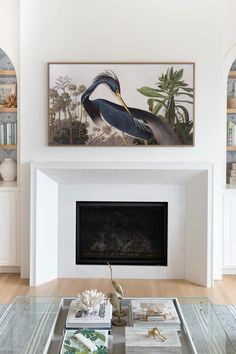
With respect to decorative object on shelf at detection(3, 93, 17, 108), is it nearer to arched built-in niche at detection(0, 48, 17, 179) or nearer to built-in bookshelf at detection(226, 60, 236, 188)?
arched built-in niche at detection(0, 48, 17, 179)

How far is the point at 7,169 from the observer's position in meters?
4.88

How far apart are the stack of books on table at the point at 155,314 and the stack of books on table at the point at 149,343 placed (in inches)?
5.7

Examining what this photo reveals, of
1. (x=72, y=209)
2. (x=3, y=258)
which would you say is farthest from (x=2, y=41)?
(x=3, y=258)

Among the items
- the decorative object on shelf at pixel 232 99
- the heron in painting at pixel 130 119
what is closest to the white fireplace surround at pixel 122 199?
the heron in painting at pixel 130 119

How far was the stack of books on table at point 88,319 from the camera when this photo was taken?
8.11ft

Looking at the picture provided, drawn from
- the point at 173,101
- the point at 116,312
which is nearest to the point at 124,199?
the point at 173,101

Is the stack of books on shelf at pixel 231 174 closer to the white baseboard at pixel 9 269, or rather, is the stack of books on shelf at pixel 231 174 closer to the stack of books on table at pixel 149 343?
the white baseboard at pixel 9 269

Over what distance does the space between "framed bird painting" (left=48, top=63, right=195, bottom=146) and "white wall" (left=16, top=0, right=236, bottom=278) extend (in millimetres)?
77

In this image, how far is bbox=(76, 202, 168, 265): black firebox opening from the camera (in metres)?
4.61

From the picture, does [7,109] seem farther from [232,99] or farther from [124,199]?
[232,99]

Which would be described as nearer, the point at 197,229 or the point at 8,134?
the point at 197,229

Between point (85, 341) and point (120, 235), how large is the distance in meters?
2.40

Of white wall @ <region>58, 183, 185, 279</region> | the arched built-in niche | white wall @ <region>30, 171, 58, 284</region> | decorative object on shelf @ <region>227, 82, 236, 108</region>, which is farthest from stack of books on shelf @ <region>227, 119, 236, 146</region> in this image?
the arched built-in niche

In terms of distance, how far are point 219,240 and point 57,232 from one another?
61.3 inches
